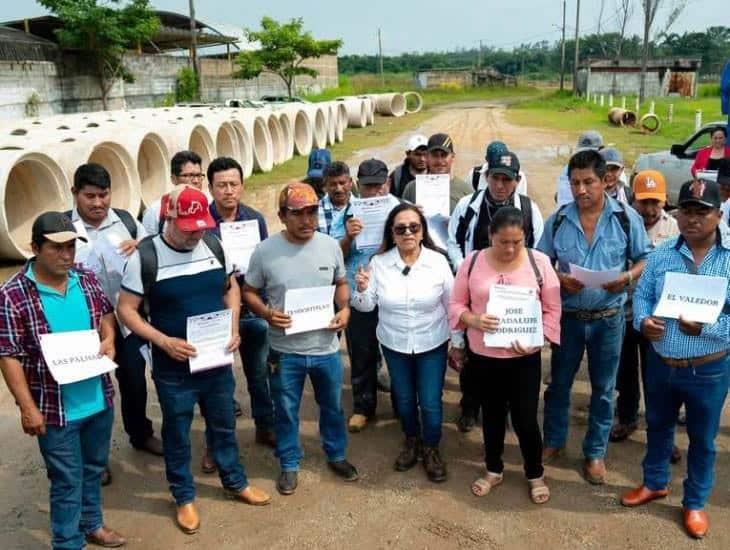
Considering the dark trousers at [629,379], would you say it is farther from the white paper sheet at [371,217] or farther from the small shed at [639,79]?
the small shed at [639,79]

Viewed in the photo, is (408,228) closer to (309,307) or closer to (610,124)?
(309,307)

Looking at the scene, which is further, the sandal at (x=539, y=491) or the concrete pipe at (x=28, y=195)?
the concrete pipe at (x=28, y=195)

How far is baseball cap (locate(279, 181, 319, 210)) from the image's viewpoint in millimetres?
3424

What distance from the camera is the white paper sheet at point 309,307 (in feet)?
11.5

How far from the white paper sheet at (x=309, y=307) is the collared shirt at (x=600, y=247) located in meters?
1.34

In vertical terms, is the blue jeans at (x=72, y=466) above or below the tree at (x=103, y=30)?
below

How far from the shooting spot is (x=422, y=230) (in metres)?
3.68

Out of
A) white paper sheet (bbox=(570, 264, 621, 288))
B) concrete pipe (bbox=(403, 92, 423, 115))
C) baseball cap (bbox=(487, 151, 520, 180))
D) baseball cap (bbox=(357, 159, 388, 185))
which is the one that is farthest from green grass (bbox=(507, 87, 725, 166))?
white paper sheet (bbox=(570, 264, 621, 288))

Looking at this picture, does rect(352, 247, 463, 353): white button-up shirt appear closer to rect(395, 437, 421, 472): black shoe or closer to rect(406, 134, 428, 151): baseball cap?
rect(395, 437, 421, 472): black shoe

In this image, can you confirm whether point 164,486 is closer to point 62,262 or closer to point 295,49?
point 62,262

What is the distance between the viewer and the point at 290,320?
354 centimetres

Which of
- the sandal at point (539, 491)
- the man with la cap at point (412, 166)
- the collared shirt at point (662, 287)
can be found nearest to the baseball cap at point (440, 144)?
the man with la cap at point (412, 166)

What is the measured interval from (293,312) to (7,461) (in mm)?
2281

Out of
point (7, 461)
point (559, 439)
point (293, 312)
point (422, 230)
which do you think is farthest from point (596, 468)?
point (7, 461)
